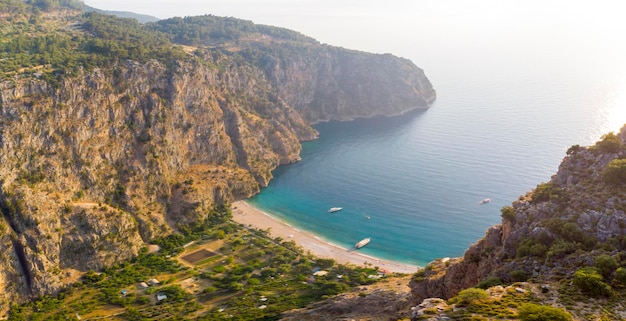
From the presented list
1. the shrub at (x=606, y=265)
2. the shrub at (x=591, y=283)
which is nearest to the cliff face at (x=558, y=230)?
the shrub at (x=606, y=265)

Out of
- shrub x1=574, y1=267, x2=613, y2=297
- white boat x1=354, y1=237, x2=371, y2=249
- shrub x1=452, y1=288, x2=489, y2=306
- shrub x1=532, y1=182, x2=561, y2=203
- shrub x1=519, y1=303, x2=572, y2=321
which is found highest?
shrub x1=532, y1=182, x2=561, y2=203

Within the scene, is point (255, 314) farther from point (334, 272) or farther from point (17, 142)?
point (17, 142)

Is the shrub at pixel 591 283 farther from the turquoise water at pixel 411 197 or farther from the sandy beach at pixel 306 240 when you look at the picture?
the turquoise water at pixel 411 197

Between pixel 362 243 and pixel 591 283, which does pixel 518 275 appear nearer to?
pixel 591 283

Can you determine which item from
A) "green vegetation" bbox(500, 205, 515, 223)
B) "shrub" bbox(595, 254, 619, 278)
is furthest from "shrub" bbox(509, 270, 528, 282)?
"green vegetation" bbox(500, 205, 515, 223)

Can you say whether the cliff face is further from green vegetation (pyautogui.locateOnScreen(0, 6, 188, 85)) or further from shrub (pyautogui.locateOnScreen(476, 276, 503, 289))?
green vegetation (pyautogui.locateOnScreen(0, 6, 188, 85))

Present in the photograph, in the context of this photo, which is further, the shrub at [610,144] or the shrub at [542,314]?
the shrub at [610,144]
